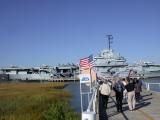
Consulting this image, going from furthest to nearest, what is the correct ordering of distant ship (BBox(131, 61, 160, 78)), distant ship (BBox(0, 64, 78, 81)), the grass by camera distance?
distant ship (BBox(0, 64, 78, 81)), distant ship (BBox(131, 61, 160, 78)), the grass

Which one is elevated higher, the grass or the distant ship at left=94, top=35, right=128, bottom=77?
the distant ship at left=94, top=35, right=128, bottom=77

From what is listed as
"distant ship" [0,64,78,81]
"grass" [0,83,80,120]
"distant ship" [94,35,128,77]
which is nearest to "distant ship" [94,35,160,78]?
"distant ship" [94,35,128,77]

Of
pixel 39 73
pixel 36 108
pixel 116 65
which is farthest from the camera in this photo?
pixel 39 73

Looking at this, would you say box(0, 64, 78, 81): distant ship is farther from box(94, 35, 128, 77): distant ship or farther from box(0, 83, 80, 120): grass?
box(0, 83, 80, 120): grass

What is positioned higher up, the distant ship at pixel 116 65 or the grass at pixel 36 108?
the distant ship at pixel 116 65

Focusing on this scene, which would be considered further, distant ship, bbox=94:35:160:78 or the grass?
distant ship, bbox=94:35:160:78

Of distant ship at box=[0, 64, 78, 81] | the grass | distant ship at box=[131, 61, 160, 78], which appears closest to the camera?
the grass

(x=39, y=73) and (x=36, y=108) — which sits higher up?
(x=39, y=73)

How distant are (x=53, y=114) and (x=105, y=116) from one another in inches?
103

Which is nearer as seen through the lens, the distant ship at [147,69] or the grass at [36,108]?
the grass at [36,108]

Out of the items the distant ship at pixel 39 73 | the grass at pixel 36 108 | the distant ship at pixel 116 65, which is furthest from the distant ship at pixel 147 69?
the grass at pixel 36 108

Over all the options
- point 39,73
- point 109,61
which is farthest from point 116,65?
point 39,73

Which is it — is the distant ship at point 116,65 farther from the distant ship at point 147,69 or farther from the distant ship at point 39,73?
the distant ship at point 39,73

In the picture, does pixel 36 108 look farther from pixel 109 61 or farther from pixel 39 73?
pixel 39 73
